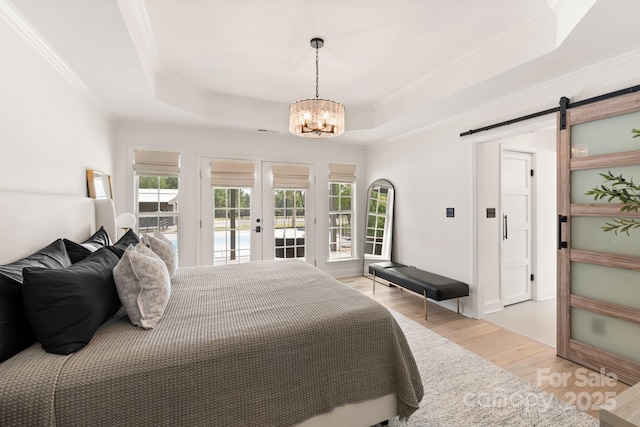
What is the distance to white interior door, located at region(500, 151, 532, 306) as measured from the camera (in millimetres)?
3834

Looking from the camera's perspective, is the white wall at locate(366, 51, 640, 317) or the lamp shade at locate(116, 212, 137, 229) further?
the lamp shade at locate(116, 212, 137, 229)

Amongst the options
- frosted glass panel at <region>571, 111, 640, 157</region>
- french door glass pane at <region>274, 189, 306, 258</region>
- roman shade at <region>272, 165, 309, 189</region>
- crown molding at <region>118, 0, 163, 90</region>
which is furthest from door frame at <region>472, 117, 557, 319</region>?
crown molding at <region>118, 0, 163, 90</region>

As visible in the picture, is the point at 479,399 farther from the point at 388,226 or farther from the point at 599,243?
the point at 388,226

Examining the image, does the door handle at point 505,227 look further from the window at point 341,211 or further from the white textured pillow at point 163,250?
the white textured pillow at point 163,250

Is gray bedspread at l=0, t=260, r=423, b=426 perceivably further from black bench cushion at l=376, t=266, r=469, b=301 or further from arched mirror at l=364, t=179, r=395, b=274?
arched mirror at l=364, t=179, r=395, b=274

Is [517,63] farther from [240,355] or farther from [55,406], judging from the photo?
[55,406]

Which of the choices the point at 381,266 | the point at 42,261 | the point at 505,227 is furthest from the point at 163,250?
the point at 505,227

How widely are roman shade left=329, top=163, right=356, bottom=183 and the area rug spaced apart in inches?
130

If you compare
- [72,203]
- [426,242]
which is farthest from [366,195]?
[72,203]

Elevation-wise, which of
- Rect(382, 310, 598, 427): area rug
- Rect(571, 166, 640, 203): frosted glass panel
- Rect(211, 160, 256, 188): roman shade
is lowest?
Rect(382, 310, 598, 427): area rug

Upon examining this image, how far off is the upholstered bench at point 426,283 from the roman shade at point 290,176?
191 centimetres

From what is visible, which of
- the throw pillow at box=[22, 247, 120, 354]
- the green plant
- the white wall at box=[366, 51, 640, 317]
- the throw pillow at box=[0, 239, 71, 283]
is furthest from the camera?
the white wall at box=[366, 51, 640, 317]

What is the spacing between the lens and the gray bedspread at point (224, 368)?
3.64 ft

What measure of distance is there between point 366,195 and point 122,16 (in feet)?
14.3
